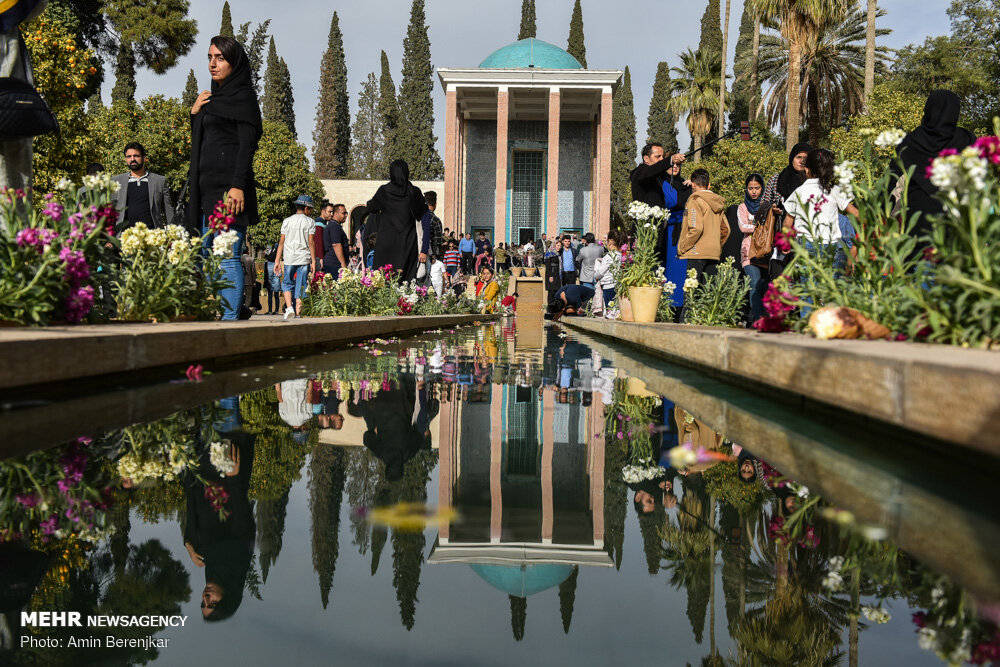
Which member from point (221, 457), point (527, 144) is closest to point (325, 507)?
point (221, 457)

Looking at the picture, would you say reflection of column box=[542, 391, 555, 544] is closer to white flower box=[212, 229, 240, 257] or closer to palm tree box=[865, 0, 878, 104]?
white flower box=[212, 229, 240, 257]

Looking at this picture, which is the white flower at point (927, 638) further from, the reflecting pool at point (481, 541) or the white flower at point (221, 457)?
the white flower at point (221, 457)

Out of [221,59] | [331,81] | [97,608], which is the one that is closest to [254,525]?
[97,608]

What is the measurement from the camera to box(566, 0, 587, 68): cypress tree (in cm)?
5709

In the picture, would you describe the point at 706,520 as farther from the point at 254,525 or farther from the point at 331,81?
the point at 331,81

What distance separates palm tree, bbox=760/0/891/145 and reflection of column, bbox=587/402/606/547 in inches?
1225

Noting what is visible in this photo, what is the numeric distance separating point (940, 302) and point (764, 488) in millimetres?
1573

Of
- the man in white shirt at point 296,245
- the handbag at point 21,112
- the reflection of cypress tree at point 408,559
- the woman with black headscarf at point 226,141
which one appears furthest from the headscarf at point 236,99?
the reflection of cypress tree at point 408,559

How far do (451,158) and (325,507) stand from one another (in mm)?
40156

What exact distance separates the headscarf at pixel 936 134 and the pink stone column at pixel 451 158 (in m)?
35.1

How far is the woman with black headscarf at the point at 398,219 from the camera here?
1100 cm

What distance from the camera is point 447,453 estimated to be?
2.61 metres

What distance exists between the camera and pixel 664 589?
4.78ft

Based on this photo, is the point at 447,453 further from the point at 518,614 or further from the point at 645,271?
the point at 645,271
